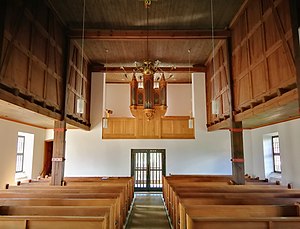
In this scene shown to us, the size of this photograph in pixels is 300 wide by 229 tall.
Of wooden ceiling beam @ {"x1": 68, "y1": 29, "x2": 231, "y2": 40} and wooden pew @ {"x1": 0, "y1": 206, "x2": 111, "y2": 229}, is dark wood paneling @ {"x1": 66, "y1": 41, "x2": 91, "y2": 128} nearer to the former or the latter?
wooden ceiling beam @ {"x1": 68, "y1": 29, "x2": 231, "y2": 40}

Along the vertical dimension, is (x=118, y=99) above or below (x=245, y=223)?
above

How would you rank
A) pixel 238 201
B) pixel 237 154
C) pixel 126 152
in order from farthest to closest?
pixel 126 152, pixel 237 154, pixel 238 201

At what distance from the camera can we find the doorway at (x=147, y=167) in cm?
1023

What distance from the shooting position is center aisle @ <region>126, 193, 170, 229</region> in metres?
5.45

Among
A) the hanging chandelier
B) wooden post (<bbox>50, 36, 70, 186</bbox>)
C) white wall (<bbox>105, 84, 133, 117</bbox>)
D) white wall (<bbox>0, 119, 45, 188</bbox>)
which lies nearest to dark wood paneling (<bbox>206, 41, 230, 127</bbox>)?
the hanging chandelier

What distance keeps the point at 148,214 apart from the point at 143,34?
4966mm

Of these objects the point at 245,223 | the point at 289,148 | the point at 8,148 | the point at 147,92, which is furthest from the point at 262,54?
the point at 8,148

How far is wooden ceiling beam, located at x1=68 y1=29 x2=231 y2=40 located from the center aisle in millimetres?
4888

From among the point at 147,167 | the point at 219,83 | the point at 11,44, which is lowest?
the point at 147,167

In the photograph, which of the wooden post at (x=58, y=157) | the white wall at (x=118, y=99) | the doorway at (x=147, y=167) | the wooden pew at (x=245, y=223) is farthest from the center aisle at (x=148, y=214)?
the white wall at (x=118, y=99)

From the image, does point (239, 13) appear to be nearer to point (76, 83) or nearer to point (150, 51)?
point (150, 51)

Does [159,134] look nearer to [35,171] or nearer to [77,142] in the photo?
[77,142]

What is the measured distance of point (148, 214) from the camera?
638 centimetres

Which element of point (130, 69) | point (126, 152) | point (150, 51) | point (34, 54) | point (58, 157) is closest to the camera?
point (34, 54)
